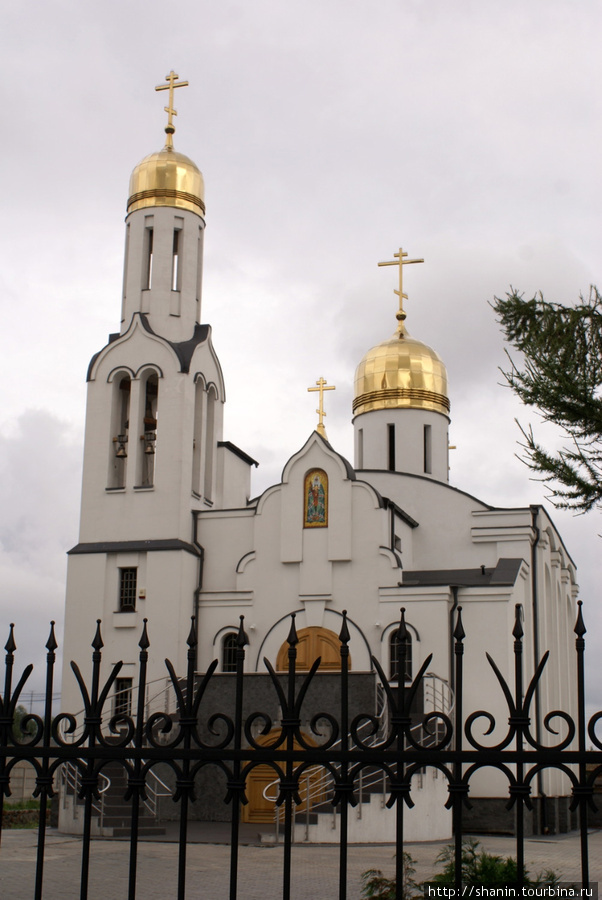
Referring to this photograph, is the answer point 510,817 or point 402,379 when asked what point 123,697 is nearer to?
point 510,817

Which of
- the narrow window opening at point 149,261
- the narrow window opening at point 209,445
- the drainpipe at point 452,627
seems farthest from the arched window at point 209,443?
the drainpipe at point 452,627

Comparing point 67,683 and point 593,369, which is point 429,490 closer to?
point 67,683

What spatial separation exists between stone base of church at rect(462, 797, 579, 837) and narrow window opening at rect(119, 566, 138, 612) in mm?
7723

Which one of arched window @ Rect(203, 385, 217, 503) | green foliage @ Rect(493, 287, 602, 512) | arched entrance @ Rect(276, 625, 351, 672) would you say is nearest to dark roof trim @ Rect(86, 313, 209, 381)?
arched window @ Rect(203, 385, 217, 503)

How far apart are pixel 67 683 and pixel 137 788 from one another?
16.8 m

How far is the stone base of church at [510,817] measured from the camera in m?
17.6

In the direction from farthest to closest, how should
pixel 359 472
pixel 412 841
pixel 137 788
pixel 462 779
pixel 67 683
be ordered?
pixel 359 472 < pixel 67 683 < pixel 412 841 < pixel 137 788 < pixel 462 779

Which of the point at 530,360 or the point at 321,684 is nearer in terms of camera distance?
the point at 530,360

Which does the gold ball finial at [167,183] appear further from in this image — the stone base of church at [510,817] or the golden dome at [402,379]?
the stone base of church at [510,817]

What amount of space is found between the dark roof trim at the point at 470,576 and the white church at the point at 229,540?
2.3 inches

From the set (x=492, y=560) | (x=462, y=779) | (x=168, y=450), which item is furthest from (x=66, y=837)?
(x=462, y=779)

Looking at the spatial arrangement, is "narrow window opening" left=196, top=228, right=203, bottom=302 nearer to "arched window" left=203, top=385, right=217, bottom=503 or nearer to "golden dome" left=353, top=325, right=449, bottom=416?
"arched window" left=203, top=385, right=217, bottom=503

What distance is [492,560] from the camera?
72.7ft

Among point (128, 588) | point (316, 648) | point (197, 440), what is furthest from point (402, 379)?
point (128, 588)
